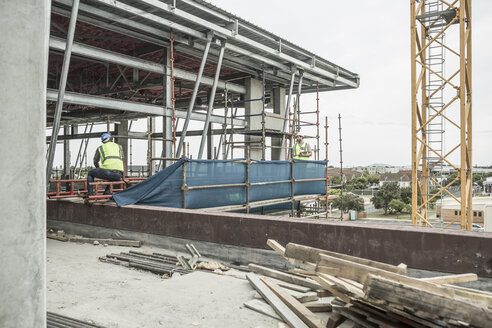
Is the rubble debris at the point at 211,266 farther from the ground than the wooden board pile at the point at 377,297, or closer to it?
closer to it

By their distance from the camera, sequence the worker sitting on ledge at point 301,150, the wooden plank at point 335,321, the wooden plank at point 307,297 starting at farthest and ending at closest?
the worker sitting on ledge at point 301,150, the wooden plank at point 307,297, the wooden plank at point 335,321

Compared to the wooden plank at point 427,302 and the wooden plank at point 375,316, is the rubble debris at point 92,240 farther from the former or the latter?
the wooden plank at point 427,302

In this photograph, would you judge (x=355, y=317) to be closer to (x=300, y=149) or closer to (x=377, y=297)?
(x=377, y=297)

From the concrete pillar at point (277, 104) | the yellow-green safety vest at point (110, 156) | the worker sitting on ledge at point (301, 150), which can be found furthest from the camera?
the concrete pillar at point (277, 104)

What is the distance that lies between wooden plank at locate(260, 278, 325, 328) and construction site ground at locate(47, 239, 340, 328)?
27 cm

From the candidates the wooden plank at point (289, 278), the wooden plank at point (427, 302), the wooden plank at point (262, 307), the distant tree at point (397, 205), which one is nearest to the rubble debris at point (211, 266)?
the wooden plank at point (289, 278)

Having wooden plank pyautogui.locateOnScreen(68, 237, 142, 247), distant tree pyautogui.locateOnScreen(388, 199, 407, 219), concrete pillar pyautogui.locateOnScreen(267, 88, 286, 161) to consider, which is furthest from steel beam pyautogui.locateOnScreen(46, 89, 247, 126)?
distant tree pyautogui.locateOnScreen(388, 199, 407, 219)

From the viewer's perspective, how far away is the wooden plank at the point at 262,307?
4.44 m

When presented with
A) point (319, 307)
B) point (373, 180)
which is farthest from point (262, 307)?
point (373, 180)

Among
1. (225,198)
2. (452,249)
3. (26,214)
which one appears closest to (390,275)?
(452,249)

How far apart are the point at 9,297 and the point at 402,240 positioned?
5.03 metres

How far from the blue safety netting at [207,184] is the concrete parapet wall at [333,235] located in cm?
77

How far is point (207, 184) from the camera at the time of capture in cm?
1037

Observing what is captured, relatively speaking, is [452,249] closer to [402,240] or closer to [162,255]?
[402,240]
